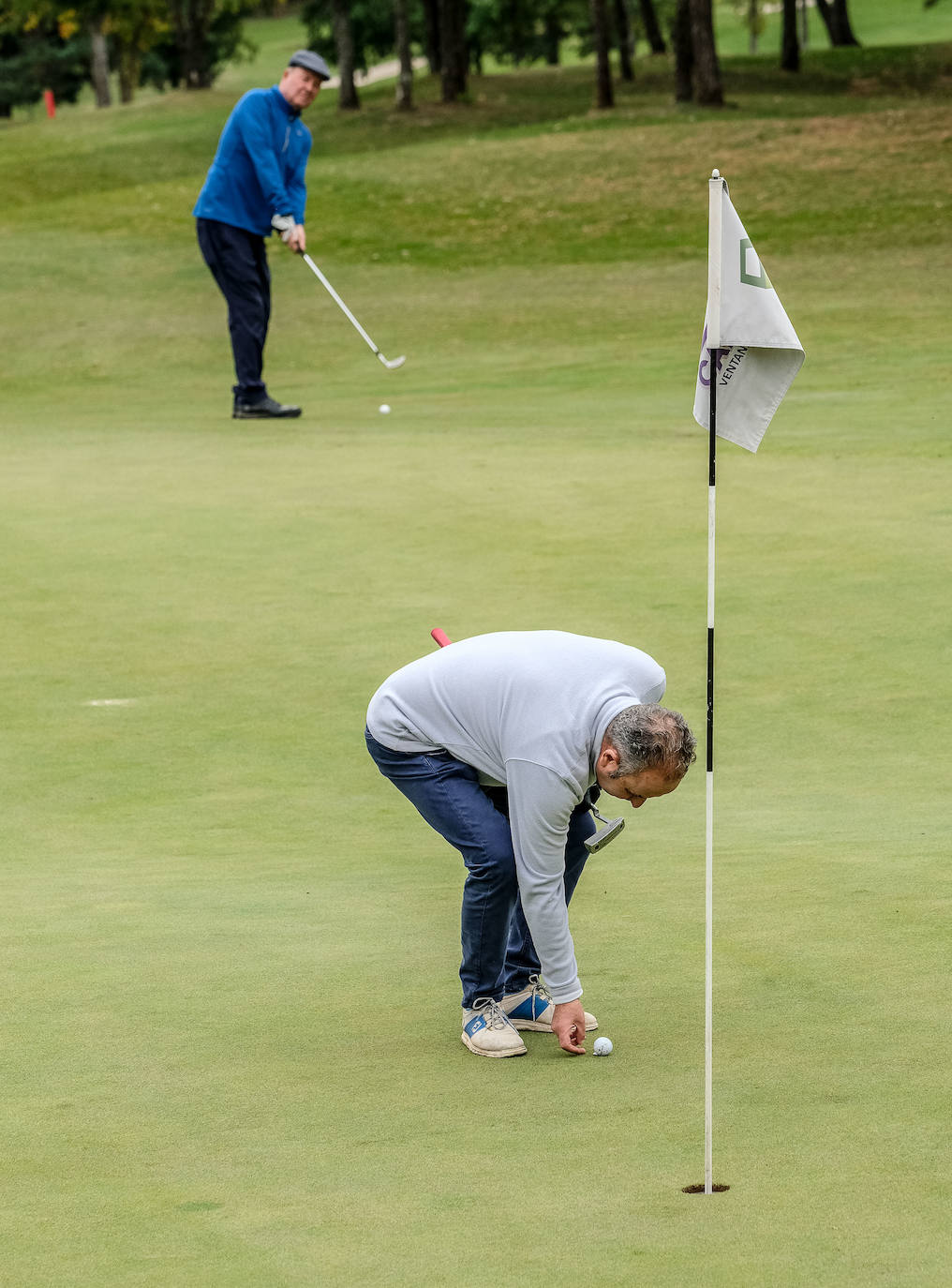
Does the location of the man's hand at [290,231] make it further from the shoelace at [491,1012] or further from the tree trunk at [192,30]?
the tree trunk at [192,30]

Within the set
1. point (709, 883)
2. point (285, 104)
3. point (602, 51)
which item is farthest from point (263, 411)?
point (602, 51)

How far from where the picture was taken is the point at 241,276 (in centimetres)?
1359

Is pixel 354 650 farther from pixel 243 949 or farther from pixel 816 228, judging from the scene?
pixel 816 228

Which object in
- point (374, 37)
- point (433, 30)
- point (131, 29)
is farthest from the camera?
point (131, 29)

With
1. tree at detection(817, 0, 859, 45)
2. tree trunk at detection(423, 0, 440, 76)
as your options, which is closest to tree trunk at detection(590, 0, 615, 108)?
tree trunk at detection(423, 0, 440, 76)

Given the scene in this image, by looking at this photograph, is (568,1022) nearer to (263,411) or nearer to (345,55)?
(263,411)

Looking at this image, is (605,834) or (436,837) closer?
(605,834)

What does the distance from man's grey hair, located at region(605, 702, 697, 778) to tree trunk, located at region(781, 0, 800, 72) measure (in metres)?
44.6

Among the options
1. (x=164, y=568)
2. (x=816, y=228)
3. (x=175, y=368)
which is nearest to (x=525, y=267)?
(x=816, y=228)

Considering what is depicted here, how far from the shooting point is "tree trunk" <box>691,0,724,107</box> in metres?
33.9

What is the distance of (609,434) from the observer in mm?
13398

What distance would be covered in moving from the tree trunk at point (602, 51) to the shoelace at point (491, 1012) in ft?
115

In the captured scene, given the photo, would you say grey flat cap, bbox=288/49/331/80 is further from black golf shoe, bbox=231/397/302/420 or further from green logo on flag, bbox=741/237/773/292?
green logo on flag, bbox=741/237/773/292

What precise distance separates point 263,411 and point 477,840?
10.4 meters
